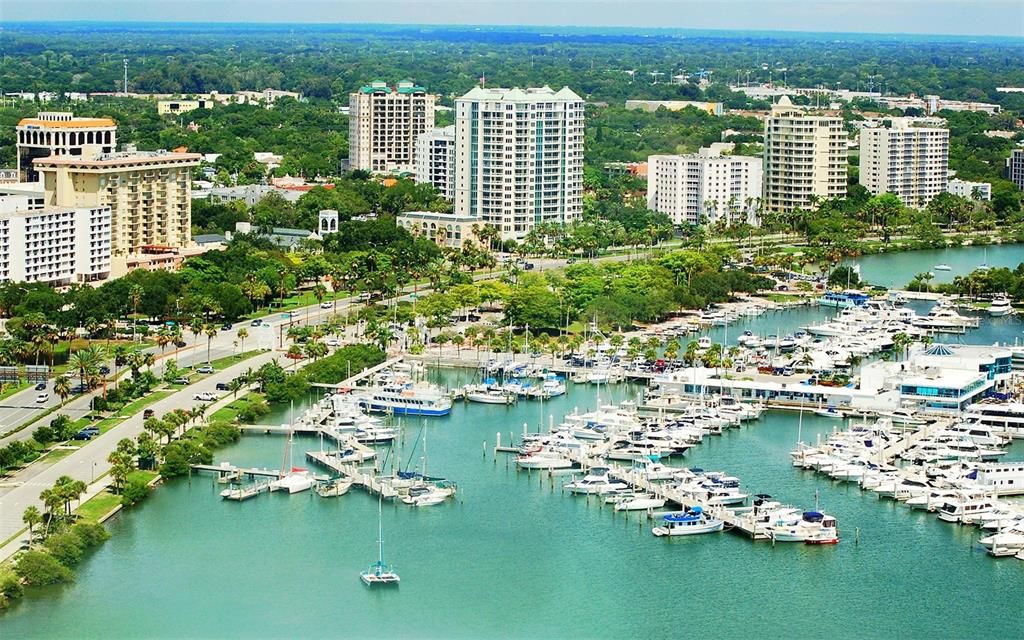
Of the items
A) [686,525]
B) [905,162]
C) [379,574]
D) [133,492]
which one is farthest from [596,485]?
[905,162]

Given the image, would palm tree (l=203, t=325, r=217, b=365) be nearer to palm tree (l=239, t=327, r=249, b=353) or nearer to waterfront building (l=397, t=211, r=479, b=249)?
palm tree (l=239, t=327, r=249, b=353)

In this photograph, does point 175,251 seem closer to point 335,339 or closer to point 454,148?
point 335,339

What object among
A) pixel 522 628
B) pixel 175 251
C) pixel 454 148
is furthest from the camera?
pixel 454 148

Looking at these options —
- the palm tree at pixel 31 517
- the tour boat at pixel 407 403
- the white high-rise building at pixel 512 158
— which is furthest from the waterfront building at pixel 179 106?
the palm tree at pixel 31 517

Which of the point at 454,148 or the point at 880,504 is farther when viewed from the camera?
the point at 454,148

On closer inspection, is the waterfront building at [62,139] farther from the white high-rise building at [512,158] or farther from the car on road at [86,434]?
the car on road at [86,434]

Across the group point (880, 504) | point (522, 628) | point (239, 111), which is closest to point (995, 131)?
point (239, 111)
